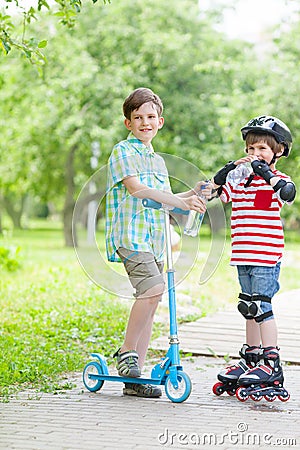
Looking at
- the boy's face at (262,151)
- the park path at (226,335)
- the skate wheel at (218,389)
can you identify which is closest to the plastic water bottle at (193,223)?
the boy's face at (262,151)

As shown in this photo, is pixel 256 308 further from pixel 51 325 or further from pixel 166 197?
pixel 51 325

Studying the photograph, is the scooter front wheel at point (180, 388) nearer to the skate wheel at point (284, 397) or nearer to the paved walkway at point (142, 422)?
the paved walkway at point (142, 422)

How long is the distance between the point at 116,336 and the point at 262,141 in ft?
9.39

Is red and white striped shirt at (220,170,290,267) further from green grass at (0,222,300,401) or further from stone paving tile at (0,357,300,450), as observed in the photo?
stone paving tile at (0,357,300,450)

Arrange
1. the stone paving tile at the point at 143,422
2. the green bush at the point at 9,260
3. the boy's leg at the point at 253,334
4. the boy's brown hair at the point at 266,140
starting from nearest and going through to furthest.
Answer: the stone paving tile at the point at 143,422 < the boy's brown hair at the point at 266,140 < the boy's leg at the point at 253,334 < the green bush at the point at 9,260

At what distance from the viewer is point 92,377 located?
487cm

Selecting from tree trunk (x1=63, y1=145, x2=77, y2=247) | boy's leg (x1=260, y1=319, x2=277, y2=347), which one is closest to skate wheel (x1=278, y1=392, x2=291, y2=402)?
boy's leg (x1=260, y1=319, x2=277, y2=347)

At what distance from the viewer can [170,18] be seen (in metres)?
19.1

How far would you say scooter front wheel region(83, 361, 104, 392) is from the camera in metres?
4.86

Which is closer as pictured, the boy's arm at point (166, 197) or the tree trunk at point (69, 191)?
the boy's arm at point (166, 197)

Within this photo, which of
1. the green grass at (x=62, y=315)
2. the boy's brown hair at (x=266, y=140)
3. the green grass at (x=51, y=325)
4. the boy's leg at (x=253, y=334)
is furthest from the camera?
the green grass at (x=51, y=325)

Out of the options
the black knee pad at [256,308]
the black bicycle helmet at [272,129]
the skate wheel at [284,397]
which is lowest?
the skate wheel at [284,397]

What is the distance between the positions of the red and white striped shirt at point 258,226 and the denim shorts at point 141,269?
1.49ft

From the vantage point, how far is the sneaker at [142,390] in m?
4.66
